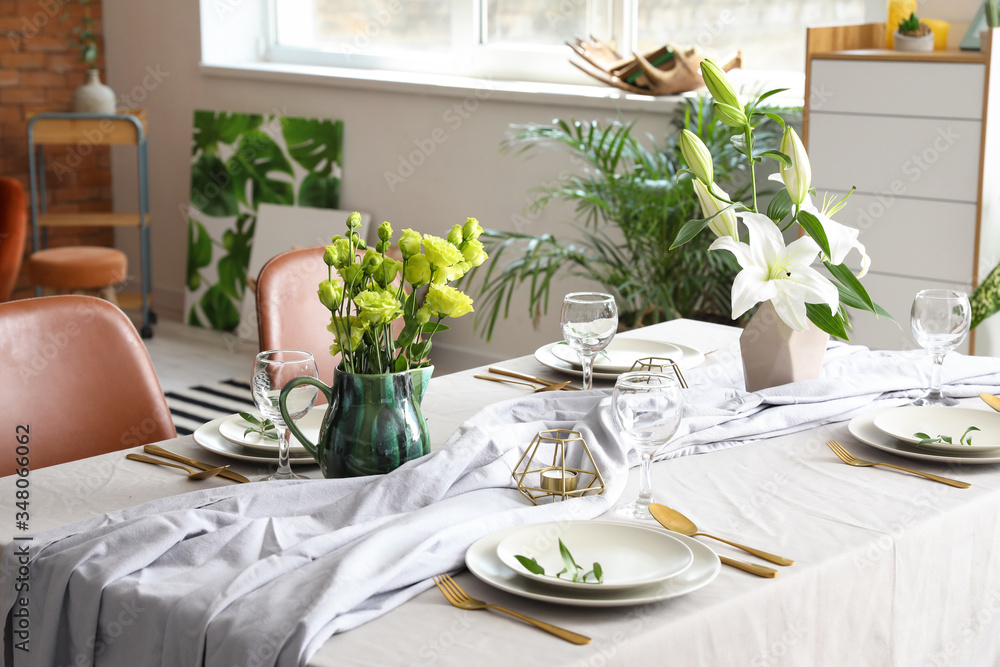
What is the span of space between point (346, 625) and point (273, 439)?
1.76 ft

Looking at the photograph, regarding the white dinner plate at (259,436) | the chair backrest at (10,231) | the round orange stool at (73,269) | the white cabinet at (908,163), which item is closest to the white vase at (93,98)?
the round orange stool at (73,269)

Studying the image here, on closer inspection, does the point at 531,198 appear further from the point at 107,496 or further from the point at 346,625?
the point at 346,625

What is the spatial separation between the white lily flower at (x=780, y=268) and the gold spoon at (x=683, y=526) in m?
0.31

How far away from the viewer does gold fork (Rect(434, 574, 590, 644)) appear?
Answer: 0.91 m

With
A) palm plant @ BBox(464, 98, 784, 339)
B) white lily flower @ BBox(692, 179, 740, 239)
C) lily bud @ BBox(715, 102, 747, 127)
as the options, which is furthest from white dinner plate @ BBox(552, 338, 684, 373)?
palm plant @ BBox(464, 98, 784, 339)

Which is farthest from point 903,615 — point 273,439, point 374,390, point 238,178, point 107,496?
point 238,178

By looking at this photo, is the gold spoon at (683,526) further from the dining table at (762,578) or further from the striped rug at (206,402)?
the striped rug at (206,402)

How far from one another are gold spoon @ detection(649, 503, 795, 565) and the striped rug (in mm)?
2874

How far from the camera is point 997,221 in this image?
2818 millimetres

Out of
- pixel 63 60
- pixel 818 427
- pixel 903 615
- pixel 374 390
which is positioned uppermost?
pixel 63 60

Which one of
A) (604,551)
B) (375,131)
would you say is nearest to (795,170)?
(604,551)

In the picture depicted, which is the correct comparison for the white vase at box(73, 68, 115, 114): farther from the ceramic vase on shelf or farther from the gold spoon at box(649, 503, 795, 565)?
the gold spoon at box(649, 503, 795, 565)

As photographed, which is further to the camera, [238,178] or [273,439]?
[238,178]

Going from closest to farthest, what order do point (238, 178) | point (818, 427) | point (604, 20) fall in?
point (818, 427) → point (604, 20) → point (238, 178)
